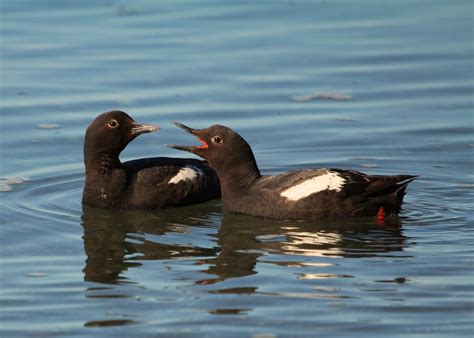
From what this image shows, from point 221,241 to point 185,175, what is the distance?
1495 millimetres

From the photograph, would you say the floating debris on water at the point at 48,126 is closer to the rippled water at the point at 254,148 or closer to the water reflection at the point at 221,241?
the rippled water at the point at 254,148

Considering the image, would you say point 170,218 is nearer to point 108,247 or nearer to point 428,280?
point 108,247

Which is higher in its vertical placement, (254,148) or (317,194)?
(254,148)

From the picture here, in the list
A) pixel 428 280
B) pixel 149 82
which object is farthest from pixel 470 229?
pixel 149 82

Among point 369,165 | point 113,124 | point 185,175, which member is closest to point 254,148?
point 369,165

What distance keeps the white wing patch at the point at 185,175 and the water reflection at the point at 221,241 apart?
0.31 m

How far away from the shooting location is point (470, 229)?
11.0 m

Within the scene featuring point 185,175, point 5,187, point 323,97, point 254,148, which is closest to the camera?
point 185,175

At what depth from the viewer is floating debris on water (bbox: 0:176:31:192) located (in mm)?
12641

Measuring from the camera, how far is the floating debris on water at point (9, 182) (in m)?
12.6

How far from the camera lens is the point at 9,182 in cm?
1285

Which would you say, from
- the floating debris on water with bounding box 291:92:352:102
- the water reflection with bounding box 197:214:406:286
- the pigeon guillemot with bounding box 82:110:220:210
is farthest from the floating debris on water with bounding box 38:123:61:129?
the water reflection with bounding box 197:214:406:286

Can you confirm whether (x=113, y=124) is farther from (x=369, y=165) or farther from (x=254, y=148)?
(x=369, y=165)

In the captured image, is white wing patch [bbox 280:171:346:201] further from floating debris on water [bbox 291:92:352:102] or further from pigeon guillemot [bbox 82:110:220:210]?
floating debris on water [bbox 291:92:352:102]
